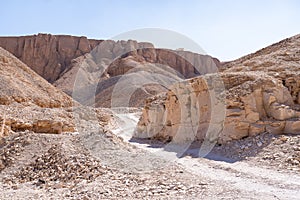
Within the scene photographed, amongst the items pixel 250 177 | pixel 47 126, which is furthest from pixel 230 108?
pixel 47 126

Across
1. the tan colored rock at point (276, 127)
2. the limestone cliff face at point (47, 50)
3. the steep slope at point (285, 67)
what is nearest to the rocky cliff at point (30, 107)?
the tan colored rock at point (276, 127)

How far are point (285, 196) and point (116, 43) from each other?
6804cm

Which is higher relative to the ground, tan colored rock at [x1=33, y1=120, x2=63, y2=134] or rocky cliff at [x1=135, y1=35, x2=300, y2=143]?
rocky cliff at [x1=135, y1=35, x2=300, y2=143]

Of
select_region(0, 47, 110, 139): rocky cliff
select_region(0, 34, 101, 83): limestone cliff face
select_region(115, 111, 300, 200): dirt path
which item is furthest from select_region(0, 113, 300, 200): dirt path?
select_region(0, 34, 101, 83): limestone cliff face

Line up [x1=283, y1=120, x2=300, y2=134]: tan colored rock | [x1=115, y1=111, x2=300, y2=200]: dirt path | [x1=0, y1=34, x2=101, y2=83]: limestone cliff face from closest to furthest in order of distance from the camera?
[x1=115, y1=111, x2=300, y2=200]: dirt path
[x1=283, y1=120, x2=300, y2=134]: tan colored rock
[x1=0, y1=34, x2=101, y2=83]: limestone cliff face

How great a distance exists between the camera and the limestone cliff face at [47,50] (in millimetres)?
68250

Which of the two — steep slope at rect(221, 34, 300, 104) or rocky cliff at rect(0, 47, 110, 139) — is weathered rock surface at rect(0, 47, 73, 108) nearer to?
rocky cliff at rect(0, 47, 110, 139)

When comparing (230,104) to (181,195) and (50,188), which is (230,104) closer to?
(181,195)

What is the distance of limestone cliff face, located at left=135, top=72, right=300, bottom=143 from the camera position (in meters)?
10.7

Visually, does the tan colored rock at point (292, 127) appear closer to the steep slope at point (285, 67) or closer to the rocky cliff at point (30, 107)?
the steep slope at point (285, 67)

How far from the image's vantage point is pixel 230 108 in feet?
37.9

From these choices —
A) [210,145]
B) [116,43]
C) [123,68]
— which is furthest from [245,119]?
[116,43]

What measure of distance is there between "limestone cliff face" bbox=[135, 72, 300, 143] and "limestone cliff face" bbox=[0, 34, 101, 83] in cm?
5763

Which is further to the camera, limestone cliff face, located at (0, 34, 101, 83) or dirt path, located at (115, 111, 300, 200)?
limestone cliff face, located at (0, 34, 101, 83)
